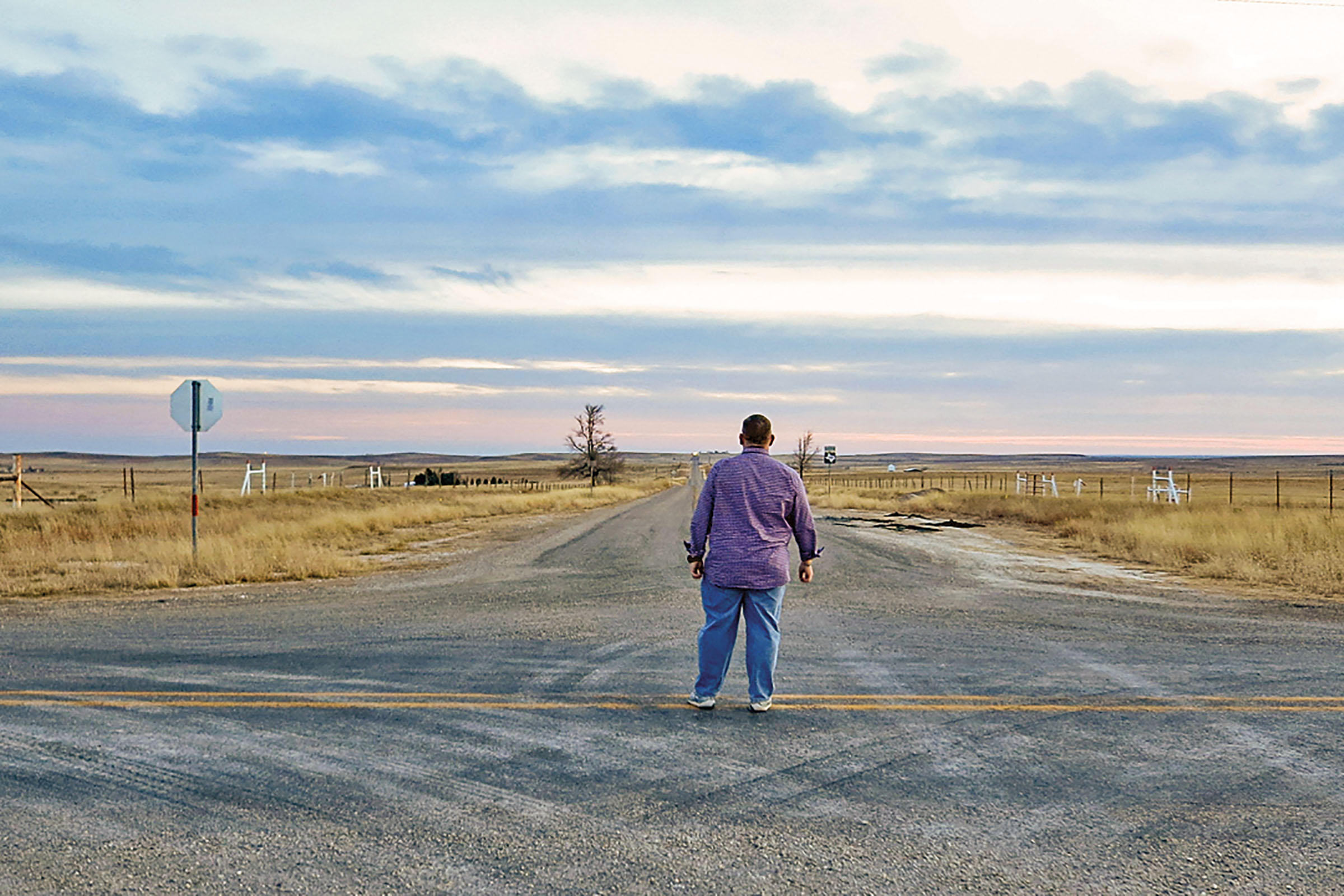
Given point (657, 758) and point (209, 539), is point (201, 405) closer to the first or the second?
point (209, 539)

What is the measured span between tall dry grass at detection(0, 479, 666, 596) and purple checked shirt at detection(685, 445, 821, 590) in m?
11.4

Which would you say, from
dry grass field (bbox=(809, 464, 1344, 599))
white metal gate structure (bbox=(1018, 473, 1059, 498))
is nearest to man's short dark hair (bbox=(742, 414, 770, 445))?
dry grass field (bbox=(809, 464, 1344, 599))

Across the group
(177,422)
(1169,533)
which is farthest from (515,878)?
(1169,533)

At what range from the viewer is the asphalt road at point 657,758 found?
4.36m

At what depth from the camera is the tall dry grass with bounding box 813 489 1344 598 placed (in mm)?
16922

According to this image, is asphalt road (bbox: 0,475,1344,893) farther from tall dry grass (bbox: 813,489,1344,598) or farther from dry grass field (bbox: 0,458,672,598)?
tall dry grass (bbox: 813,489,1344,598)

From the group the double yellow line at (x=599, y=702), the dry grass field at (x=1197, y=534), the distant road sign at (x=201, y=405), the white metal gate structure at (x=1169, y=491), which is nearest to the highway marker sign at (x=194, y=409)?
the distant road sign at (x=201, y=405)

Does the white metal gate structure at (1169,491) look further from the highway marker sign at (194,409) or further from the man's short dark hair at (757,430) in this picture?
the man's short dark hair at (757,430)

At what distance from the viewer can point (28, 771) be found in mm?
5684

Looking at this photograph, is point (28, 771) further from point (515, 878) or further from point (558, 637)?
point (558, 637)

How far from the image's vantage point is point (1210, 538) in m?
21.7

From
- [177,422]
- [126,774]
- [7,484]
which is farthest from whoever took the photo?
[7,484]

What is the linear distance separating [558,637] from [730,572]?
3.76 meters

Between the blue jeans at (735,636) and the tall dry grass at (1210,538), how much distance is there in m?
11.4
